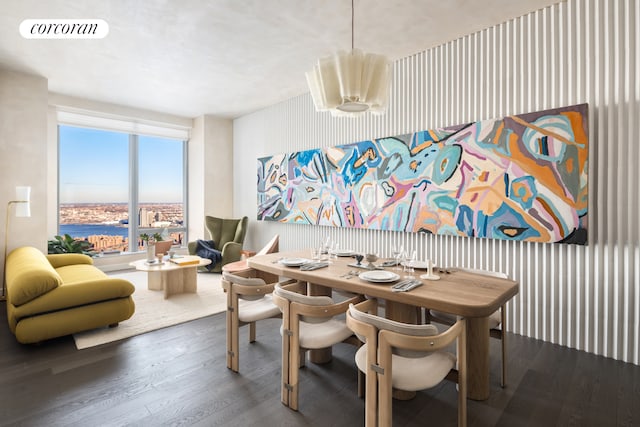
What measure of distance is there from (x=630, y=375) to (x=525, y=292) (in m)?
0.86

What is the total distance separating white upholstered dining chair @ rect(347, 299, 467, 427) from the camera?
1479 mm

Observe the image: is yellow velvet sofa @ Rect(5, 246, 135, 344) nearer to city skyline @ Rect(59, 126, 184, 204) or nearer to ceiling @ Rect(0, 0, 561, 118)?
ceiling @ Rect(0, 0, 561, 118)

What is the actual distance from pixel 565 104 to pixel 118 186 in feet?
21.9

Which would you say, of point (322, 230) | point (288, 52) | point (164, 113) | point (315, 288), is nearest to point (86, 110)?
point (164, 113)

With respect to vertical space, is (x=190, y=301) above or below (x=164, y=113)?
below

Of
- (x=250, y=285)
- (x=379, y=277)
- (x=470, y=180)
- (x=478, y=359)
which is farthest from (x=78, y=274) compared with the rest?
(x=470, y=180)

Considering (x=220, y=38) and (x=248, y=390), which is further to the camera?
(x=220, y=38)

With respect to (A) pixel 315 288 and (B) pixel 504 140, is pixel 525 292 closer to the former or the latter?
(B) pixel 504 140

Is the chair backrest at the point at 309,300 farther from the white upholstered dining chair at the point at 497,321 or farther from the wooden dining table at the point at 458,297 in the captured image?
the white upholstered dining chair at the point at 497,321

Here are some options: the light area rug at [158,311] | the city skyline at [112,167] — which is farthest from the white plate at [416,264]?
the city skyline at [112,167]

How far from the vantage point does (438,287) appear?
201 centimetres

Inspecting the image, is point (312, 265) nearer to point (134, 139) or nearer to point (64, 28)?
point (64, 28)

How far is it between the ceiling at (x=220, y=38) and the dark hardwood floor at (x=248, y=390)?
295 centimetres

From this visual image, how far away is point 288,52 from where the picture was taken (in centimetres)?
375
